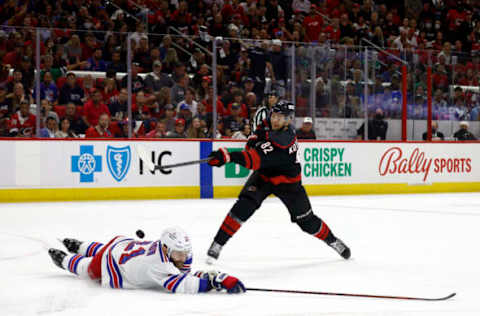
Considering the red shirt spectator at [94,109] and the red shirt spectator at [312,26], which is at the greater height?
the red shirt spectator at [312,26]

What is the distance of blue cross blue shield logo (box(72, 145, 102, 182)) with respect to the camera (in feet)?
31.8

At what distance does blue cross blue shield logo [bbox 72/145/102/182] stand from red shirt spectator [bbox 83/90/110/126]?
412 millimetres

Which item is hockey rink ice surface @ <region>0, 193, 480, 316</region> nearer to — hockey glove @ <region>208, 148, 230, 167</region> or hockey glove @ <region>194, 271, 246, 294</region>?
hockey glove @ <region>194, 271, 246, 294</region>

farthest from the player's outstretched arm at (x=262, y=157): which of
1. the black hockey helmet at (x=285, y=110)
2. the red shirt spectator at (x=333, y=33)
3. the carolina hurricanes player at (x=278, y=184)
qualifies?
the red shirt spectator at (x=333, y=33)

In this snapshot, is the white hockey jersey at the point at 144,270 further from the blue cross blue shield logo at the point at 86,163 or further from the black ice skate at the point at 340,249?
the blue cross blue shield logo at the point at 86,163

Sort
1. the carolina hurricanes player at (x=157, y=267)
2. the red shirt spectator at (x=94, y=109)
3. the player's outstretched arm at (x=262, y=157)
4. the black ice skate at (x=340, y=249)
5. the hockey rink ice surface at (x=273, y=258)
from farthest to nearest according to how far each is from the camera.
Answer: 1. the red shirt spectator at (x=94, y=109)
2. the black ice skate at (x=340, y=249)
3. the player's outstretched arm at (x=262, y=157)
4. the carolina hurricanes player at (x=157, y=267)
5. the hockey rink ice surface at (x=273, y=258)

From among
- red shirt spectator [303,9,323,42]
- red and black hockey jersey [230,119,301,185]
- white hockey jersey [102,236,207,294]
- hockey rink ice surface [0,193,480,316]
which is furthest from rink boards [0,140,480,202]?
white hockey jersey [102,236,207,294]

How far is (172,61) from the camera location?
1005cm

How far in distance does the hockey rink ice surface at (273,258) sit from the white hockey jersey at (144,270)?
0.07 m

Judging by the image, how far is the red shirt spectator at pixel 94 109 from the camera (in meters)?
9.48

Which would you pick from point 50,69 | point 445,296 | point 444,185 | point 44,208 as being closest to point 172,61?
point 50,69

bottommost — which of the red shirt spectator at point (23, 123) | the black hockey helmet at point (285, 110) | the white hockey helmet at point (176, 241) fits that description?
the white hockey helmet at point (176, 241)

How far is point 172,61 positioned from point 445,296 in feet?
23.4

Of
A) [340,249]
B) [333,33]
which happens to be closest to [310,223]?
Answer: [340,249]
